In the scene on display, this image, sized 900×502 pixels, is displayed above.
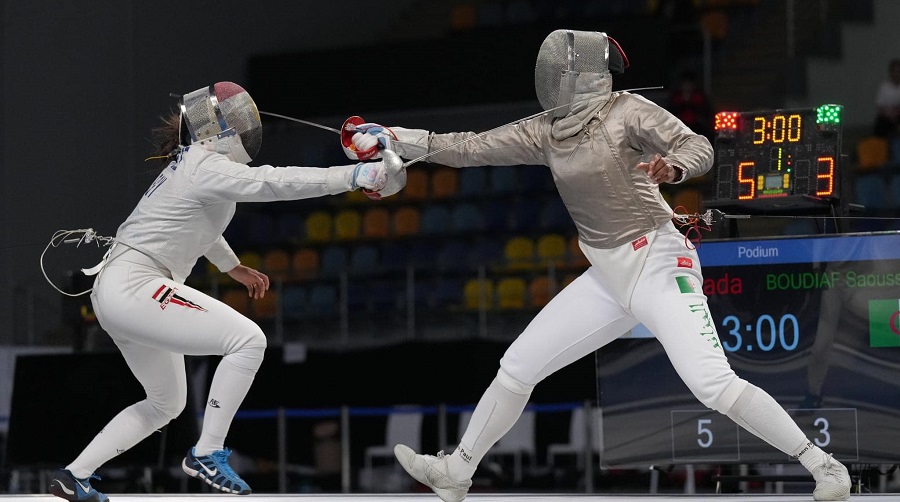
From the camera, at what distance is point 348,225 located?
10.4m

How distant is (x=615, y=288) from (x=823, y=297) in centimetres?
165

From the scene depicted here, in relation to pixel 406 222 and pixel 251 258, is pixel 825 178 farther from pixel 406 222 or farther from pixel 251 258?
pixel 251 258

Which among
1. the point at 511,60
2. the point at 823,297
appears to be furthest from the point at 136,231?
the point at 511,60

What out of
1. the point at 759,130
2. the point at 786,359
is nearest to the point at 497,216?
the point at 759,130

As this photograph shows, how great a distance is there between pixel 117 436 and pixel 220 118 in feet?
3.12

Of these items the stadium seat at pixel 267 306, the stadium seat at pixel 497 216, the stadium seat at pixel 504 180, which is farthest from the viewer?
the stadium seat at pixel 504 180

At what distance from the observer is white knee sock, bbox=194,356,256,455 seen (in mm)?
3664

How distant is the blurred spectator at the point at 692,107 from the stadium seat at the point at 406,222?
2.18 metres

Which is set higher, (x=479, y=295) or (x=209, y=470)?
(x=479, y=295)

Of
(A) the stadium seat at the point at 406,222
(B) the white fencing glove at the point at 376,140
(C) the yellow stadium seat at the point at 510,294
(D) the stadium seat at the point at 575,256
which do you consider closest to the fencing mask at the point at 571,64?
(B) the white fencing glove at the point at 376,140

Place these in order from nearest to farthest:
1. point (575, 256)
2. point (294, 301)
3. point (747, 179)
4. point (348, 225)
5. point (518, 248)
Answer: point (747, 179) → point (294, 301) → point (575, 256) → point (518, 248) → point (348, 225)

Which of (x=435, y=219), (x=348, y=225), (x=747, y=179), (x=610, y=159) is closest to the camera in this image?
(x=610, y=159)

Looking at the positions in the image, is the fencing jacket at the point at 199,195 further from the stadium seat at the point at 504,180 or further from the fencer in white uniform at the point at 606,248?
the stadium seat at the point at 504,180

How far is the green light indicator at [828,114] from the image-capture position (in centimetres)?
483
